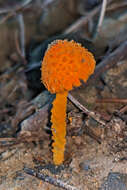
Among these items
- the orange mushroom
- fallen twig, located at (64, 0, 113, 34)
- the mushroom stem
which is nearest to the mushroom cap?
the orange mushroom

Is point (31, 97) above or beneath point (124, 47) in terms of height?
beneath

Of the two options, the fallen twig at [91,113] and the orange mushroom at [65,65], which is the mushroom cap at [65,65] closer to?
the orange mushroom at [65,65]

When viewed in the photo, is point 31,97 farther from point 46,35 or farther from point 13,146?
point 46,35

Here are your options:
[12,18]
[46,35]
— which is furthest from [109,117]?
[12,18]

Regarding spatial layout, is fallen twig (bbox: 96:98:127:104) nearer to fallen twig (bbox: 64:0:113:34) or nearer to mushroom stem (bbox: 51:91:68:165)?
mushroom stem (bbox: 51:91:68:165)

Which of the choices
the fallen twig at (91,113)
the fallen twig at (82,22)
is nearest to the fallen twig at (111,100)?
the fallen twig at (91,113)

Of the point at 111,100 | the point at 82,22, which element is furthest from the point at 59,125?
the point at 82,22
